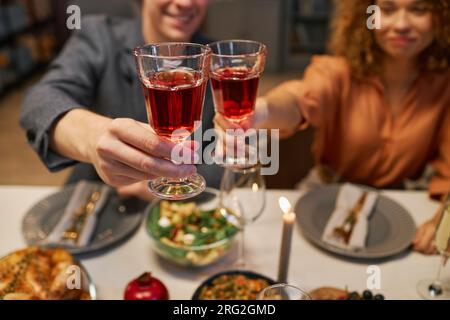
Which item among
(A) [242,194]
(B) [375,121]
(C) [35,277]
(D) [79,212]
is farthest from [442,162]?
(C) [35,277]

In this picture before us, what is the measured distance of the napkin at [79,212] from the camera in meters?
1.09

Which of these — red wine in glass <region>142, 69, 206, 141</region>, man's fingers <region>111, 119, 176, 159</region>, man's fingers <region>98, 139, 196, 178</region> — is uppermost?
red wine in glass <region>142, 69, 206, 141</region>

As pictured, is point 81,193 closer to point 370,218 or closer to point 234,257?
point 234,257

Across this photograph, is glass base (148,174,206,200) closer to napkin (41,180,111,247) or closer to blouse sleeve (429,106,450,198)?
napkin (41,180,111,247)

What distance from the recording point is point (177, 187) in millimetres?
606

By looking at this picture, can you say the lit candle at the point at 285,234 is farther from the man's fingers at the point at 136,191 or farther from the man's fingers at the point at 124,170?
the man's fingers at the point at 136,191

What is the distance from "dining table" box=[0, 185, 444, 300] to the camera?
3.22ft

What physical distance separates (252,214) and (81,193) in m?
0.59

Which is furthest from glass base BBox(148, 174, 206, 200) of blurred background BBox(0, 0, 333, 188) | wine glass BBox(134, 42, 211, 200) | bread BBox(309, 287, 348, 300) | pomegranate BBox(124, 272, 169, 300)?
blurred background BBox(0, 0, 333, 188)

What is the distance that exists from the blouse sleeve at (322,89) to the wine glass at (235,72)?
77 centimetres

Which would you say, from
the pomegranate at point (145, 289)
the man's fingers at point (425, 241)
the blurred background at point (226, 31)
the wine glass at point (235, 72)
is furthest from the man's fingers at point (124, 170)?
the blurred background at point (226, 31)

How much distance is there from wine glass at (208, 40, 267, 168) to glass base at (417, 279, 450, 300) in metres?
0.59

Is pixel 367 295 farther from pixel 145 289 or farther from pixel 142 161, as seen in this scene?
pixel 142 161

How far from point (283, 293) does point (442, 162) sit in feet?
3.52
